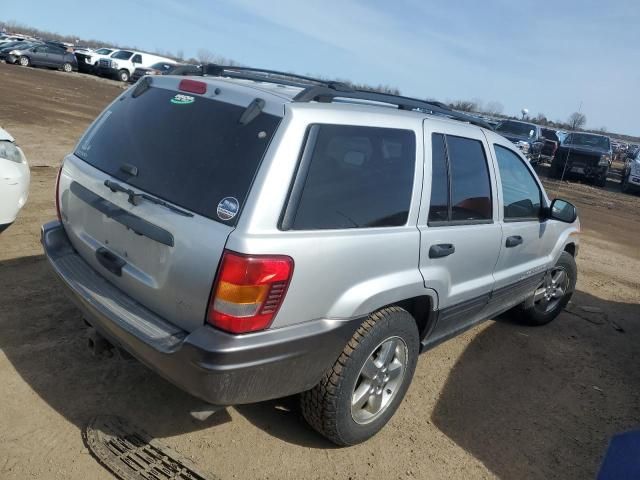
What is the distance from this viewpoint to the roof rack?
268 centimetres

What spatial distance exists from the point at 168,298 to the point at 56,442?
103 cm

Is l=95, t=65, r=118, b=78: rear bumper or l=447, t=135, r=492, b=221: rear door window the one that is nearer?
l=447, t=135, r=492, b=221: rear door window

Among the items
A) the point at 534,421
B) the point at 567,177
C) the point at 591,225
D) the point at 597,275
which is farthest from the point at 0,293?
the point at 567,177

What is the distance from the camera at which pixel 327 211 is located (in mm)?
2510

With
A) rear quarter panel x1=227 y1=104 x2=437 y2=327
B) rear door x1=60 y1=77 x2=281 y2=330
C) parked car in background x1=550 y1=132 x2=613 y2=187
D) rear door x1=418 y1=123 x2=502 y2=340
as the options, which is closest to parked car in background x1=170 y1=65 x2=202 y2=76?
rear door x1=60 y1=77 x2=281 y2=330

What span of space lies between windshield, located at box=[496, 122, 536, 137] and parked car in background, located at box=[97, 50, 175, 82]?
76.6ft

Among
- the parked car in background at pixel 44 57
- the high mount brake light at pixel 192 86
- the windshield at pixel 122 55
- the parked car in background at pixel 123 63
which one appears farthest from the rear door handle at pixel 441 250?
the parked car in background at pixel 44 57

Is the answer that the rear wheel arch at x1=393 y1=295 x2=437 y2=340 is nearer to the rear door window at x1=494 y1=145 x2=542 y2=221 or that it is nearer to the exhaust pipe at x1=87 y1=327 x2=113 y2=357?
the rear door window at x1=494 y1=145 x2=542 y2=221

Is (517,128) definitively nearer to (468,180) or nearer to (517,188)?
(517,188)

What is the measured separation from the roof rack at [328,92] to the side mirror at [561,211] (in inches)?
38.8

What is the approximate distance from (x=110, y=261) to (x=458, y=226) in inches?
78.9

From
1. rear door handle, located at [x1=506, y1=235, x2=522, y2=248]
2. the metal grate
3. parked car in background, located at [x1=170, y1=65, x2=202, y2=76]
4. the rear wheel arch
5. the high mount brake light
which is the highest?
parked car in background, located at [x1=170, y1=65, x2=202, y2=76]

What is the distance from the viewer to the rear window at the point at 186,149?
2377mm

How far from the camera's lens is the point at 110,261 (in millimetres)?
2703
